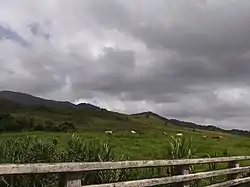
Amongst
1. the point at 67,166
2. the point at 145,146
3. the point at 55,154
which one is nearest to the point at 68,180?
the point at 67,166

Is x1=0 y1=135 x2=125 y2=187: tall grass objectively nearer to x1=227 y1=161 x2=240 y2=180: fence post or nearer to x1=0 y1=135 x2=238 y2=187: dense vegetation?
x1=0 y1=135 x2=238 y2=187: dense vegetation

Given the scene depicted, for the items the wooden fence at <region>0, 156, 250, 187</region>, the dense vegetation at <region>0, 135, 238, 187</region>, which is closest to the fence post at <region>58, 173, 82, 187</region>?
the wooden fence at <region>0, 156, 250, 187</region>

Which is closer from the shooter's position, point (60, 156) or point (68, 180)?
point (68, 180)

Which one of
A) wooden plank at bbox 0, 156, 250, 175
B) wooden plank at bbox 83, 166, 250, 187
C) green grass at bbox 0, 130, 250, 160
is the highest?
green grass at bbox 0, 130, 250, 160

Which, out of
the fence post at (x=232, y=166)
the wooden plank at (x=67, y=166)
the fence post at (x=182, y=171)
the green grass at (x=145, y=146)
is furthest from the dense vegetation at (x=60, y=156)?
the green grass at (x=145, y=146)

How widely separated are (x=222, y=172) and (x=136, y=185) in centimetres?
457

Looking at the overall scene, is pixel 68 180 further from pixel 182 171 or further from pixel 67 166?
pixel 182 171

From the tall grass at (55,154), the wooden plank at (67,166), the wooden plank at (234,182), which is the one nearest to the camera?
the wooden plank at (67,166)

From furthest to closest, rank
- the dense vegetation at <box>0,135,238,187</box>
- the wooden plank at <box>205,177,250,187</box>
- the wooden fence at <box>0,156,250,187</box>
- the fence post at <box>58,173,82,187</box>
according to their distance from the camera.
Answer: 1. the wooden plank at <box>205,177,250,187</box>
2. the dense vegetation at <box>0,135,238,187</box>
3. the fence post at <box>58,173,82,187</box>
4. the wooden fence at <box>0,156,250,187</box>

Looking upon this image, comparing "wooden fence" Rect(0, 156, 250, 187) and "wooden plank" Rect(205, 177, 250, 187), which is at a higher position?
"wooden fence" Rect(0, 156, 250, 187)

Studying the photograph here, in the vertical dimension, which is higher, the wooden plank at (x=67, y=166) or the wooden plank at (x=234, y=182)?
the wooden plank at (x=67, y=166)

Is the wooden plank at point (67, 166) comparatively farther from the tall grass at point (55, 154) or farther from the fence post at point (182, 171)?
the tall grass at point (55, 154)

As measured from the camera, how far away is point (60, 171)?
615 cm

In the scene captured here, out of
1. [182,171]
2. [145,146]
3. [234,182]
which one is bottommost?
[234,182]
